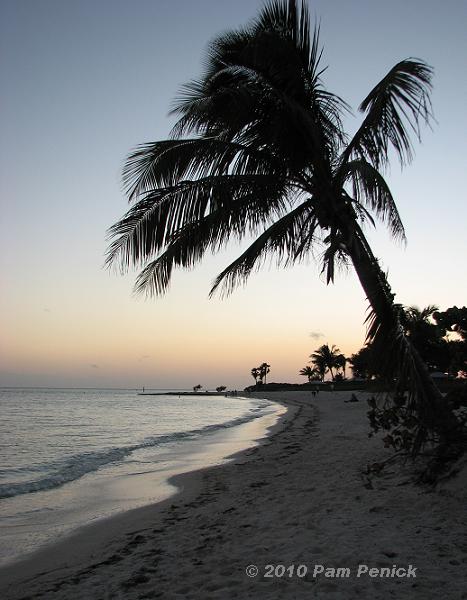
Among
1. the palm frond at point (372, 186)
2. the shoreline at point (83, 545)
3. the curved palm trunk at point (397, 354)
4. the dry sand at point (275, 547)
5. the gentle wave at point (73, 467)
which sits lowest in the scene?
the gentle wave at point (73, 467)

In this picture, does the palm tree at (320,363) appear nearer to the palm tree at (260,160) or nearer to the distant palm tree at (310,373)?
the distant palm tree at (310,373)

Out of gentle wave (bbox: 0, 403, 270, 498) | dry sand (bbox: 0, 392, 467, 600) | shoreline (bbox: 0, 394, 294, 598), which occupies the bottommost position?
gentle wave (bbox: 0, 403, 270, 498)

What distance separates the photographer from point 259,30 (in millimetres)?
6309

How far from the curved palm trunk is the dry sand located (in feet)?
1.94

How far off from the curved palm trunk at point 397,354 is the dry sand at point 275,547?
0.59 metres

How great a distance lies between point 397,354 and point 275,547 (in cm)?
266

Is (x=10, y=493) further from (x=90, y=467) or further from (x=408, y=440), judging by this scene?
(x=408, y=440)

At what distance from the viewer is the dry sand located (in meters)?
2.83

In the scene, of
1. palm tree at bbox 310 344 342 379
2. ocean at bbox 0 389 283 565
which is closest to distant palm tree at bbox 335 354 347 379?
palm tree at bbox 310 344 342 379

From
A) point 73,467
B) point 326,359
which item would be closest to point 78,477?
point 73,467

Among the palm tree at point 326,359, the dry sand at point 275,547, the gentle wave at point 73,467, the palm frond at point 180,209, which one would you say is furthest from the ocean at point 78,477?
the palm tree at point 326,359

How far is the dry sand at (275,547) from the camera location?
9.28 ft

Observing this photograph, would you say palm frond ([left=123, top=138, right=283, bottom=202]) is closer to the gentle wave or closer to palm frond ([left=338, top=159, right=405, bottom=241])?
palm frond ([left=338, top=159, right=405, bottom=241])

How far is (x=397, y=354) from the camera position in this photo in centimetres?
512
